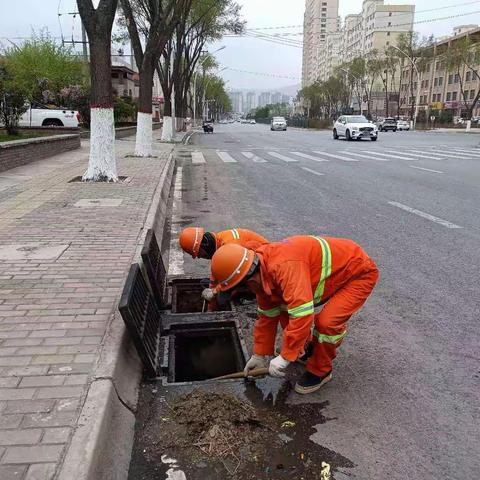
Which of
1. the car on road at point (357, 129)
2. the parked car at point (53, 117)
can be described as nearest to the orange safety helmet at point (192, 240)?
the parked car at point (53, 117)

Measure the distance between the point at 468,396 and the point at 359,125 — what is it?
1143 inches

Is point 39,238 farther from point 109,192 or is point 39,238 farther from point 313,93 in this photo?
point 313,93

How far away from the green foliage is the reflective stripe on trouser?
919 inches

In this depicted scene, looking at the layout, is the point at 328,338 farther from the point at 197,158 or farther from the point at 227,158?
the point at 197,158

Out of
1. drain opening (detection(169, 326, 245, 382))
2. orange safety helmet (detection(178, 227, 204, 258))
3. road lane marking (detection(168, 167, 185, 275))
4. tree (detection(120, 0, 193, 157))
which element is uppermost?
tree (detection(120, 0, 193, 157))

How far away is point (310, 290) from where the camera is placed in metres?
2.84

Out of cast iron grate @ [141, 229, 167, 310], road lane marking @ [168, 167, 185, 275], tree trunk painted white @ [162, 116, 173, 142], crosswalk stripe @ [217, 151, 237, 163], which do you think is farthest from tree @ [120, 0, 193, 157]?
cast iron grate @ [141, 229, 167, 310]

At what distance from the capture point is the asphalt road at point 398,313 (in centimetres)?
271

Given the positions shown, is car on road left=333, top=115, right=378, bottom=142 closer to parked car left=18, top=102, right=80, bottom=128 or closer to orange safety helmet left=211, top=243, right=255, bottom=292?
parked car left=18, top=102, right=80, bottom=128

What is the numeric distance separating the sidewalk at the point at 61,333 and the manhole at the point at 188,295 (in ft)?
1.73

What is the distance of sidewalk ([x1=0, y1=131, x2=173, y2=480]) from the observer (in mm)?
2361

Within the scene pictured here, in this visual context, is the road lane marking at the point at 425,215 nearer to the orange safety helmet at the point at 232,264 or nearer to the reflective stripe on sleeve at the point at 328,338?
the reflective stripe on sleeve at the point at 328,338

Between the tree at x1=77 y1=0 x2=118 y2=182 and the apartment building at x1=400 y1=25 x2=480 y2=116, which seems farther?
the apartment building at x1=400 y1=25 x2=480 y2=116

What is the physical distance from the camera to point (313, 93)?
325ft
